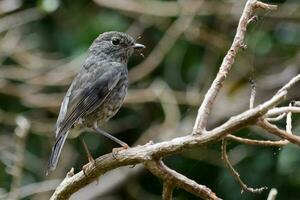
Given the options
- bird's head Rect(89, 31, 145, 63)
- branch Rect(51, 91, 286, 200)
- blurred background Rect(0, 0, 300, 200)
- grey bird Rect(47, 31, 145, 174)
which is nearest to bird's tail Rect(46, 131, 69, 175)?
grey bird Rect(47, 31, 145, 174)

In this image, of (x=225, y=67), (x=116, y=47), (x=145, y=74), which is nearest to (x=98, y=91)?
(x=116, y=47)

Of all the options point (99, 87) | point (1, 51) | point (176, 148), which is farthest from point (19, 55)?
point (176, 148)

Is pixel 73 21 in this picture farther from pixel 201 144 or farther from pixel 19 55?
pixel 201 144

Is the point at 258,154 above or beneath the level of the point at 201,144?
beneath

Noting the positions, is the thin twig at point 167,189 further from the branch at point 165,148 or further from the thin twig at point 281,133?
the thin twig at point 281,133

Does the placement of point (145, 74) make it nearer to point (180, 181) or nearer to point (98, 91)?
point (98, 91)

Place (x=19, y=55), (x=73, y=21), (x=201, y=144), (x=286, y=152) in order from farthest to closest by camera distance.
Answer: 1. (x=73, y=21)
2. (x=19, y=55)
3. (x=286, y=152)
4. (x=201, y=144)

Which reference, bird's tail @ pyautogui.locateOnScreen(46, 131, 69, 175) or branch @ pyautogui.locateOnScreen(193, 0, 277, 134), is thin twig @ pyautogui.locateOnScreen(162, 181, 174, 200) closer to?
branch @ pyautogui.locateOnScreen(193, 0, 277, 134)
